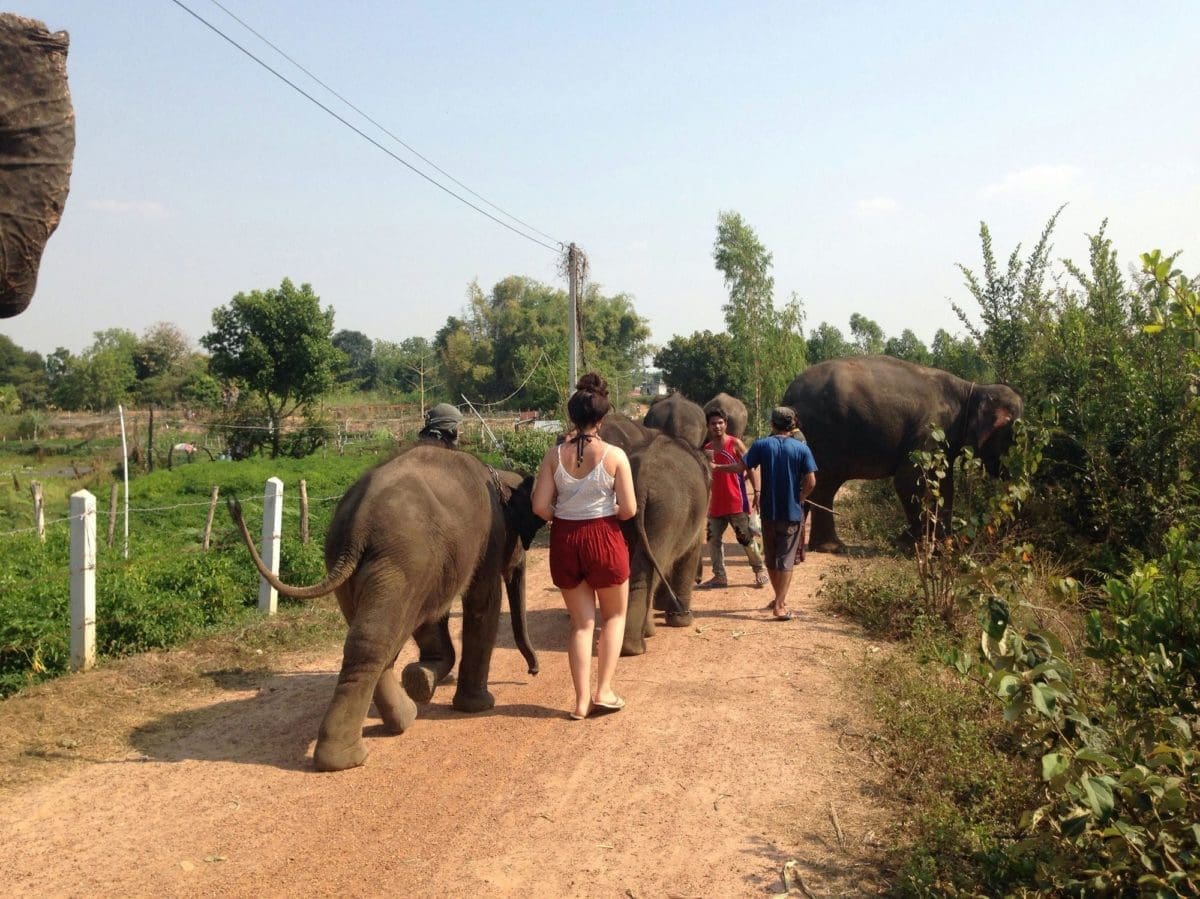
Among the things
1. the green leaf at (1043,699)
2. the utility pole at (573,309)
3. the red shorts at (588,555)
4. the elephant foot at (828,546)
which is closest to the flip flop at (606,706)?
the red shorts at (588,555)

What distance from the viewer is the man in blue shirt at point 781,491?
27.1 ft

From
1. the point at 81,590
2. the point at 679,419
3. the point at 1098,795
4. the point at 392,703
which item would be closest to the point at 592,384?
the point at 392,703

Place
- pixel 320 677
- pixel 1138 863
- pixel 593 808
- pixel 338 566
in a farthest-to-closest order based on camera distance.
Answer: pixel 320 677
pixel 338 566
pixel 593 808
pixel 1138 863

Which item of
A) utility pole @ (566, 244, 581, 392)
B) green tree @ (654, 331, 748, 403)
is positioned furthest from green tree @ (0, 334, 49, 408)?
utility pole @ (566, 244, 581, 392)

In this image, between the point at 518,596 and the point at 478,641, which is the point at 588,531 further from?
the point at 518,596

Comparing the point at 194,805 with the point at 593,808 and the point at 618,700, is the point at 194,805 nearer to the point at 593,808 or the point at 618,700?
the point at 593,808

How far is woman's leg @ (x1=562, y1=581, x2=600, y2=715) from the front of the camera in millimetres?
5965

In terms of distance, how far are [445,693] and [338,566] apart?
1.63 metres

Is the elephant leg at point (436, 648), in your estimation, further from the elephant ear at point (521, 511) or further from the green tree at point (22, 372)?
the green tree at point (22, 372)

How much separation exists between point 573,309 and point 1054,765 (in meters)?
19.7

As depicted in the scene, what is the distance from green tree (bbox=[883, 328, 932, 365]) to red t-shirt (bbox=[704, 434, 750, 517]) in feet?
21.8

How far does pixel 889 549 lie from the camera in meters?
12.0

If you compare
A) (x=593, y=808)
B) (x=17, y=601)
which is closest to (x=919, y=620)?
(x=593, y=808)

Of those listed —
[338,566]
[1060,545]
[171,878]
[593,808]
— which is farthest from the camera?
[1060,545]
